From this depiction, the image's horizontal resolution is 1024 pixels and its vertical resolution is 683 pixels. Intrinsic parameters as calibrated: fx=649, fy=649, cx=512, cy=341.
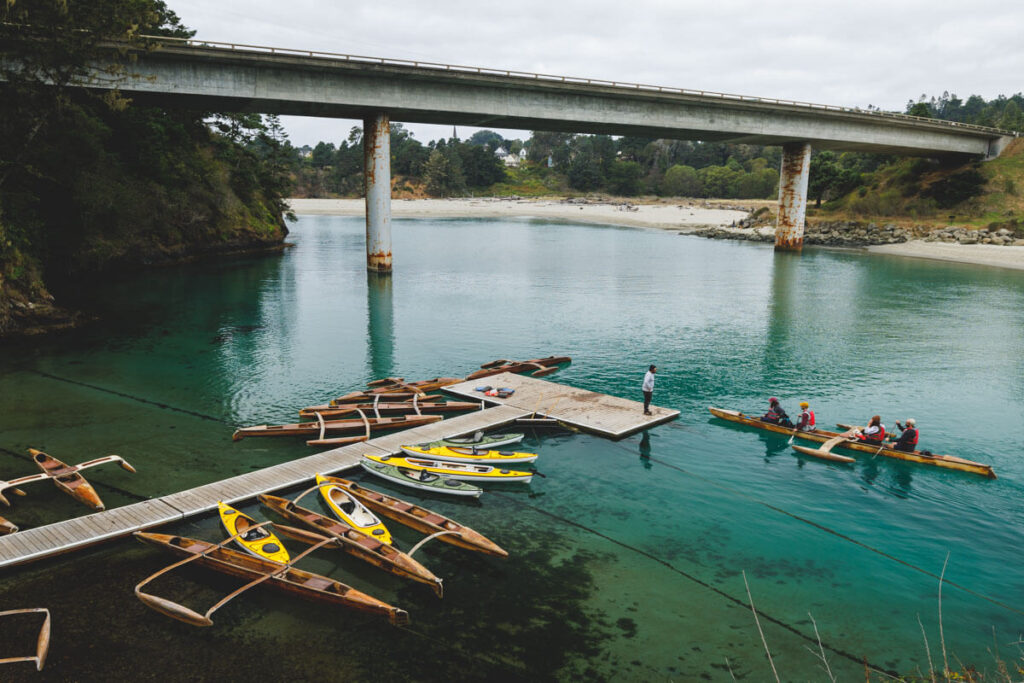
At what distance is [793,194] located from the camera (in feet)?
281

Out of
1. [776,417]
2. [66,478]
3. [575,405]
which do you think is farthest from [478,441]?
[66,478]

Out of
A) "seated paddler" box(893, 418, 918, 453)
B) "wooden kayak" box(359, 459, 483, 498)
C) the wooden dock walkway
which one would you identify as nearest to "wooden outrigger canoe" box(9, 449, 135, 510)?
"wooden kayak" box(359, 459, 483, 498)

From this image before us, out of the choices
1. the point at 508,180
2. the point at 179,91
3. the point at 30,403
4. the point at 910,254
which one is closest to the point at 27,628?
the point at 30,403

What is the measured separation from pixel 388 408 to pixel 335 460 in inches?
192

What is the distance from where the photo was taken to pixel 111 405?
26.2m

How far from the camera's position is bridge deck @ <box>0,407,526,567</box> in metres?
15.0

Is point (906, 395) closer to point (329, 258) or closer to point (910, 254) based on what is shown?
point (329, 258)

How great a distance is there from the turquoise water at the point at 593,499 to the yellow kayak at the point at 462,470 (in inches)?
29.4

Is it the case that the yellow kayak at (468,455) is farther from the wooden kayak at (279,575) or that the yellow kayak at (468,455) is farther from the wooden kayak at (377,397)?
the wooden kayak at (279,575)

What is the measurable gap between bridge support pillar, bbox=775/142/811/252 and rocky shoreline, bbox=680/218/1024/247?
1520 centimetres

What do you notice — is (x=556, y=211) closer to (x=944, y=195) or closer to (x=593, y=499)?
(x=944, y=195)

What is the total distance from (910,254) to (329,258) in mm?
75657

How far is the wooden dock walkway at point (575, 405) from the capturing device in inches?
976

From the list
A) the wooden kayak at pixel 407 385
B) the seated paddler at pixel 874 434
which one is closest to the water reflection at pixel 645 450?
the seated paddler at pixel 874 434
